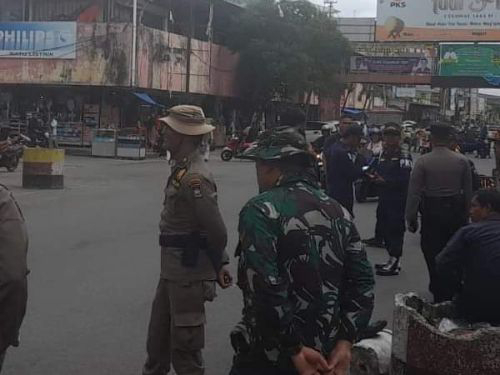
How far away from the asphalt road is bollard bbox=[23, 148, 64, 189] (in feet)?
1.86

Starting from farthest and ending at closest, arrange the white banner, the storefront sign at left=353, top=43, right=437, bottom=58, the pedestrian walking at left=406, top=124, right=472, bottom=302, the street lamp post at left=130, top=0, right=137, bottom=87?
the white banner < the storefront sign at left=353, top=43, right=437, bottom=58 < the street lamp post at left=130, top=0, right=137, bottom=87 < the pedestrian walking at left=406, top=124, right=472, bottom=302

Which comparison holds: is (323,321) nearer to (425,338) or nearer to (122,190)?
(425,338)

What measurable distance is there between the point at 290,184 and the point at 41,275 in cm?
560

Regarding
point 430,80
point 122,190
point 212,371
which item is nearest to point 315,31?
point 430,80

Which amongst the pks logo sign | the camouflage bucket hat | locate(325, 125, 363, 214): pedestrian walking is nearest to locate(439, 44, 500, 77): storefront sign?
the pks logo sign

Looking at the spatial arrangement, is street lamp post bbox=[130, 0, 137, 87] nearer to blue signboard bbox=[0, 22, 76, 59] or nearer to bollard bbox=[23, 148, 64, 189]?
blue signboard bbox=[0, 22, 76, 59]

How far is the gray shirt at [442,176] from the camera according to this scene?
652cm

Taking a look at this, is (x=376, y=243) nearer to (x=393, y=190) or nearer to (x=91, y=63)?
(x=393, y=190)

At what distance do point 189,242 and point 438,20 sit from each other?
37.7m

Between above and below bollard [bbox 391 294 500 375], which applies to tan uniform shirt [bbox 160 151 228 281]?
above

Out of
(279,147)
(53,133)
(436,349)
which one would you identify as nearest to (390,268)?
Answer: (436,349)

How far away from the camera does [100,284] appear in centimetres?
748

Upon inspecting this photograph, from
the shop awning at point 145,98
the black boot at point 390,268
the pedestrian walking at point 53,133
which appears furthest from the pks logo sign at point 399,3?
the black boot at point 390,268

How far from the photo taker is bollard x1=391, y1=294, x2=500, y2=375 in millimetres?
4016
